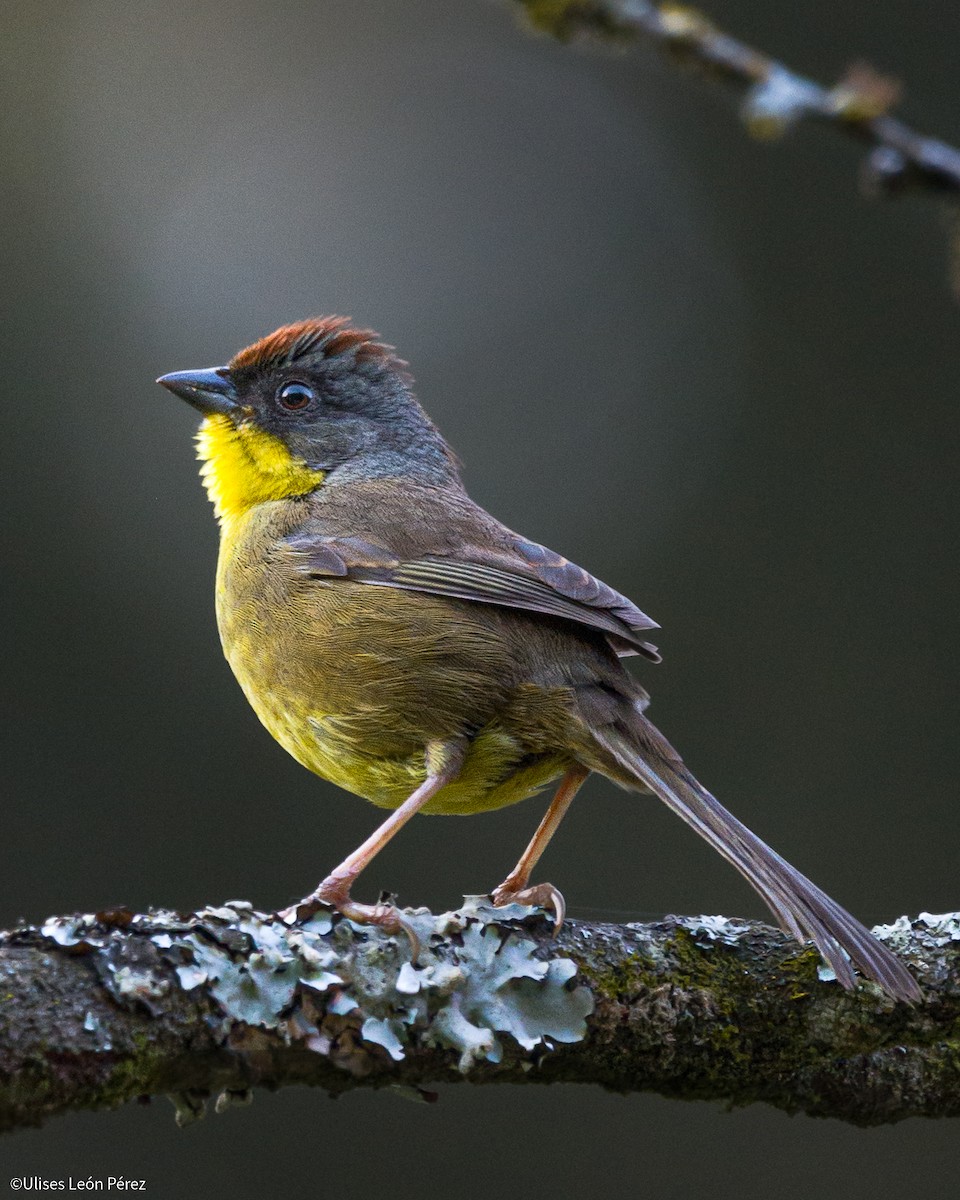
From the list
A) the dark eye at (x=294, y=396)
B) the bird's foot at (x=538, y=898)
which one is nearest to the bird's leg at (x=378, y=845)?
the bird's foot at (x=538, y=898)

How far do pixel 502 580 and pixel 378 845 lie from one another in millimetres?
851

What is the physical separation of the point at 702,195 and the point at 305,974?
6808mm

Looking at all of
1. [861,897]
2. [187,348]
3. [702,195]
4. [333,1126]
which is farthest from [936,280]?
[333,1126]

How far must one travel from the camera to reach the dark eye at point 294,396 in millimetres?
5035

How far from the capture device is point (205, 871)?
6.46 metres

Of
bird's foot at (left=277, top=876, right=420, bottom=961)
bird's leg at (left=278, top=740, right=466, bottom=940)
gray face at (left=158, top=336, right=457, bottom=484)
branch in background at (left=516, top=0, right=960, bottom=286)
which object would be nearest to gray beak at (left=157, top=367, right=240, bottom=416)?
gray face at (left=158, top=336, right=457, bottom=484)

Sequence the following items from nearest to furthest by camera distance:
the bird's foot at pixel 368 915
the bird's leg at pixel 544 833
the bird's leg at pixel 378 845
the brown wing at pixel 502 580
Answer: the bird's foot at pixel 368 915 < the bird's leg at pixel 378 845 < the brown wing at pixel 502 580 < the bird's leg at pixel 544 833

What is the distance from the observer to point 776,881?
10.8ft

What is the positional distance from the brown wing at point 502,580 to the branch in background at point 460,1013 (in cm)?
104

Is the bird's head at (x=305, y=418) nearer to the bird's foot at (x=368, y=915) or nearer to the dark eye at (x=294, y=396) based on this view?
the dark eye at (x=294, y=396)

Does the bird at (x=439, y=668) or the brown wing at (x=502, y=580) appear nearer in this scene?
the bird at (x=439, y=668)

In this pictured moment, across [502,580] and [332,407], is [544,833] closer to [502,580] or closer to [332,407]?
[502,580]

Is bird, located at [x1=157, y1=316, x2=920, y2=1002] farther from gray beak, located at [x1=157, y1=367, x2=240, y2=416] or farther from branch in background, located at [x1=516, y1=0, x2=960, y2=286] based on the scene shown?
branch in background, located at [x1=516, y1=0, x2=960, y2=286]

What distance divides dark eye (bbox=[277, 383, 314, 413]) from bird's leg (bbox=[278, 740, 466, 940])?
168 cm
